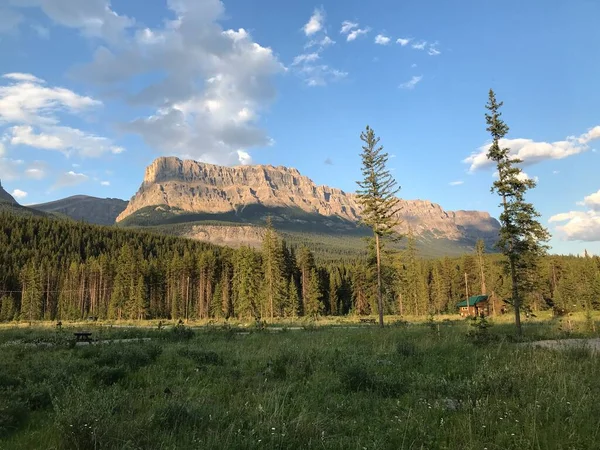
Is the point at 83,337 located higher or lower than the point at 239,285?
lower

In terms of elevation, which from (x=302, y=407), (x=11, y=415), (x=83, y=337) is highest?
(x=11, y=415)

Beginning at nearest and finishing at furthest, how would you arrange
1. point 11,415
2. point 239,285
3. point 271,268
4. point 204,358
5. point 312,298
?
point 11,415
point 204,358
point 271,268
point 239,285
point 312,298

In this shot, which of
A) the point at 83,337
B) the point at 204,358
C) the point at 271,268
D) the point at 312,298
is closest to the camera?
the point at 204,358

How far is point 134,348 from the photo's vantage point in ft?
39.5

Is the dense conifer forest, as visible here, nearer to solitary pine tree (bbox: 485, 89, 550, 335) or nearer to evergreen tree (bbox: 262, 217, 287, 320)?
evergreen tree (bbox: 262, 217, 287, 320)

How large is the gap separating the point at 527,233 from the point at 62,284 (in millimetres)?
118047

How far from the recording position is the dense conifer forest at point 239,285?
249 feet

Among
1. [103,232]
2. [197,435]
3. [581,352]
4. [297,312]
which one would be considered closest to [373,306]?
[297,312]

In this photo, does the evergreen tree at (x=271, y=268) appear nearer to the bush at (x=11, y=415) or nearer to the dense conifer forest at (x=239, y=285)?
the dense conifer forest at (x=239, y=285)

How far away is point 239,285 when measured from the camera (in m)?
75.6

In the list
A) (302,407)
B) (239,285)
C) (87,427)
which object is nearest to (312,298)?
(239,285)

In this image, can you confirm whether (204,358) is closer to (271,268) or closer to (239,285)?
(271,268)

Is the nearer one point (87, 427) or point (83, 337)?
point (87, 427)

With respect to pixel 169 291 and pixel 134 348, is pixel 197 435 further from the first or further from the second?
pixel 169 291
